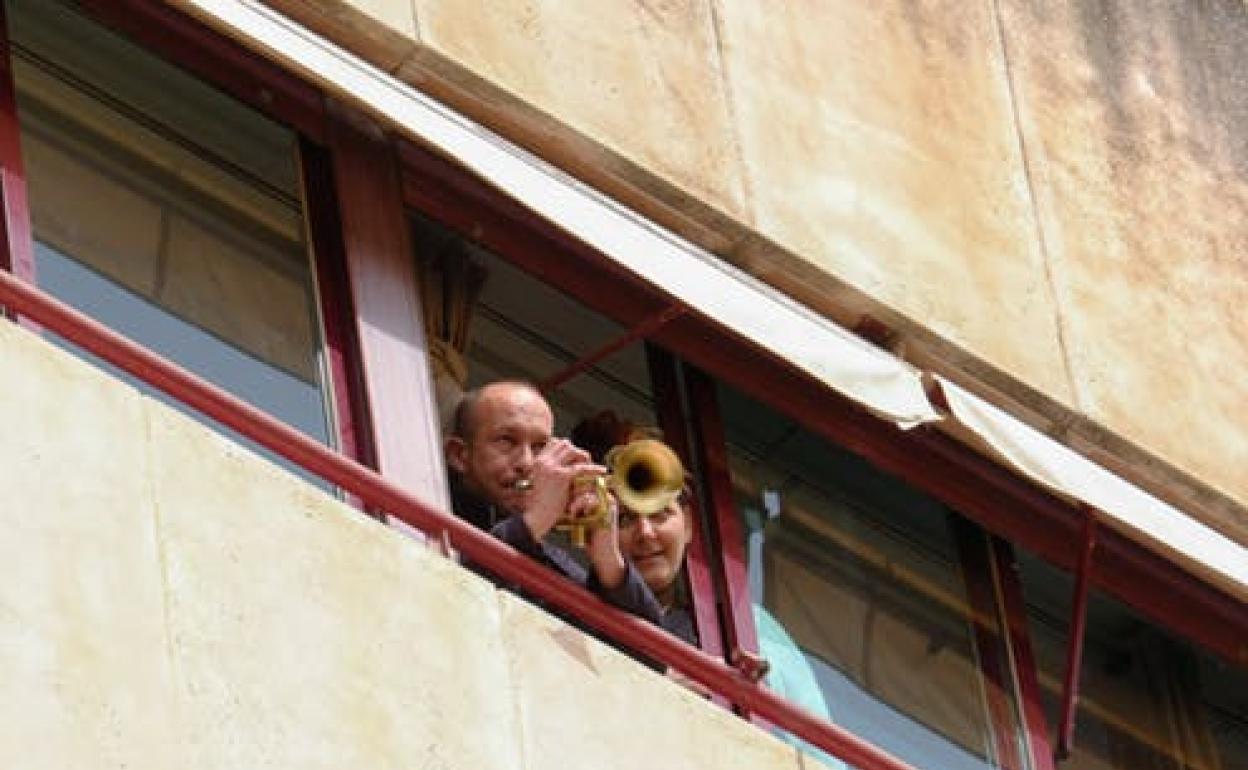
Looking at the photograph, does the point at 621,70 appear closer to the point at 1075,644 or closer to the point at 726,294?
the point at 726,294

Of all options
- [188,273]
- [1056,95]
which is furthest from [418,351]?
[1056,95]

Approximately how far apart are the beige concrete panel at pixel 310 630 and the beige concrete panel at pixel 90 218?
87 cm

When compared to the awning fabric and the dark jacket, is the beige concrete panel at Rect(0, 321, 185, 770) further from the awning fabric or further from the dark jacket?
the awning fabric

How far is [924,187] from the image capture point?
18359mm

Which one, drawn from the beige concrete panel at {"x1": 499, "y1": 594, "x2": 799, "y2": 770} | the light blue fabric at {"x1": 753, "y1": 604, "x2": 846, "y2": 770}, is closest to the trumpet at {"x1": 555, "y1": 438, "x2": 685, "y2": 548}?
the beige concrete panel at {"x1": 499, "y1": 594, "x2": 799, "y2": 770}

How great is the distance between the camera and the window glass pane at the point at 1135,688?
59.7 ft

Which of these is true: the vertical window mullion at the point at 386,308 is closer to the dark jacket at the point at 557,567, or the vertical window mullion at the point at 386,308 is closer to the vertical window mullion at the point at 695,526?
the dark jacket at the point at 557,567

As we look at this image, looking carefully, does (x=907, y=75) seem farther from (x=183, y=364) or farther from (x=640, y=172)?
(x=183, y=364)

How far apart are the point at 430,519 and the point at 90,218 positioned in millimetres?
1214

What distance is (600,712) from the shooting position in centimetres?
1541

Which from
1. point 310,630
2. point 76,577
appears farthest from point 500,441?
point 76,577

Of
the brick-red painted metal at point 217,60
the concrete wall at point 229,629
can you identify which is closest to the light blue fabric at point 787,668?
the concrete wall at point 229,629

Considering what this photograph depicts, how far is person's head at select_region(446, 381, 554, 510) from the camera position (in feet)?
52.5

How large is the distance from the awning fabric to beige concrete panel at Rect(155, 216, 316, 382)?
0.52 m
